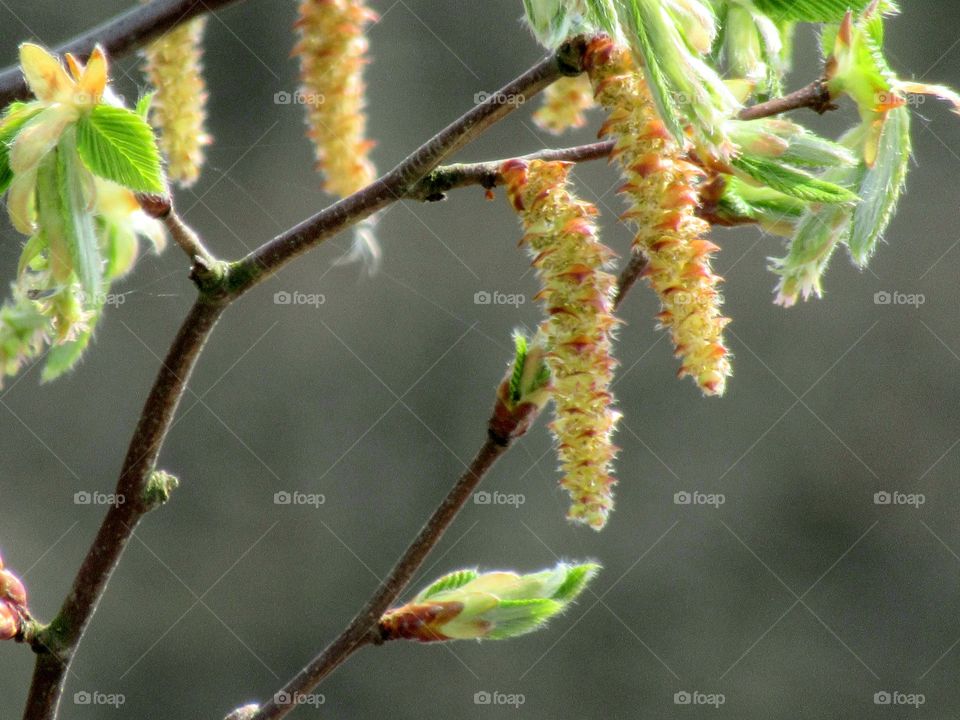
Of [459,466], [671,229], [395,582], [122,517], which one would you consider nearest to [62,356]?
[122,517]

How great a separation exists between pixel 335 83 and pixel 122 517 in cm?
23

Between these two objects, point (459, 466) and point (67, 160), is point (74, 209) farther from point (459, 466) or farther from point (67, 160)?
point (459, 466)

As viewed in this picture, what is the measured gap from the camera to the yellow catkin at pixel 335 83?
49 centimetres

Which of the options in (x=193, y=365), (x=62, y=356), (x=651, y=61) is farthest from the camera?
(x=62, y=356)

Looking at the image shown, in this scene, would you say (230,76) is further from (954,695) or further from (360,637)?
(954,695)

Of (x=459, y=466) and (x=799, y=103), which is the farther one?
(x=459, y=466)

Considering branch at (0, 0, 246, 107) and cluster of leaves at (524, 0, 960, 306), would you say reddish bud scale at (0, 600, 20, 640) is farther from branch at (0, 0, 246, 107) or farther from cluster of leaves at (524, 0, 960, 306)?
→ cluster of leaves at (524, 0, 960, 306)

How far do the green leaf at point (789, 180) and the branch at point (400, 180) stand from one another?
0.26ft

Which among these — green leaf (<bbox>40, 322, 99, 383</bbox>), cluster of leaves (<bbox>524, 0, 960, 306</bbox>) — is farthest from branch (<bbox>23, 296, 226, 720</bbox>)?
cluster of leaves (<bbox>524, 0, 960, 306</bbox>)

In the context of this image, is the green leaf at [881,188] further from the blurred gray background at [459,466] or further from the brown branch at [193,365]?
the blurred gray background at [459,466]

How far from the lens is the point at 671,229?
1.23 ft

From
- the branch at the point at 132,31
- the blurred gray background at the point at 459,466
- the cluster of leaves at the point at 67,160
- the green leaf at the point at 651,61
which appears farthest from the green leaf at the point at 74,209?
the blurred gray background at the point at 459,466

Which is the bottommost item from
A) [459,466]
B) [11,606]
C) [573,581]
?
[459,466]

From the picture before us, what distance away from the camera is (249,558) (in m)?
1.77
